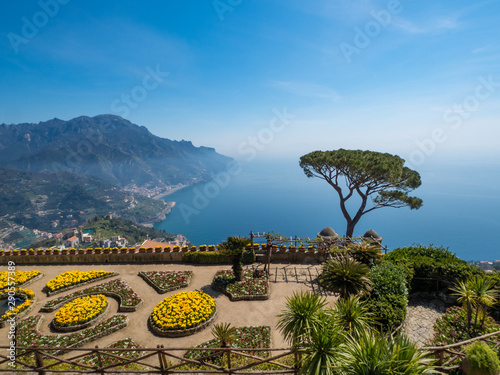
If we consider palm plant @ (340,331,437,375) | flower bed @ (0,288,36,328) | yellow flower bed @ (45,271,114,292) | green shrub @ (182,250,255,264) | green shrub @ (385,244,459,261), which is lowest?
flower bed @ (0,288,36,328)

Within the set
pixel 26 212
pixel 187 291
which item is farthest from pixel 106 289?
pixel 26 212

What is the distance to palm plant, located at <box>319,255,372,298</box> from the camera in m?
10.9

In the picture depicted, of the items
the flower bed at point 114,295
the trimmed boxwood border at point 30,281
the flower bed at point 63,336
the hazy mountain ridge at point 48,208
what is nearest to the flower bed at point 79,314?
the flower bed at point 63,336

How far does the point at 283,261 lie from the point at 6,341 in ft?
54.7

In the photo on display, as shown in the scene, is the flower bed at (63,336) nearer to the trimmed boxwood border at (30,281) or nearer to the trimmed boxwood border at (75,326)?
the trimmed boxwood border at (75,326)

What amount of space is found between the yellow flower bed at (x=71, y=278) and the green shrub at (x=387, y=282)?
1759 cm

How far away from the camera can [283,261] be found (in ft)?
65.3

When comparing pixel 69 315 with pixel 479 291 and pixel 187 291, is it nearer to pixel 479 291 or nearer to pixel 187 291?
pixel 187 291

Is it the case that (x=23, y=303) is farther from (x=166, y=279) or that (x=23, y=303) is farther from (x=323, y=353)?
(x=323, y=353)

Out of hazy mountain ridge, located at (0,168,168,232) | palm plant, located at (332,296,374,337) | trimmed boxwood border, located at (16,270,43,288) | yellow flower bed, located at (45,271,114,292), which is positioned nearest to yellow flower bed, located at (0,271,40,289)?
trimmed boxwood border, located at (16,270,43,288)

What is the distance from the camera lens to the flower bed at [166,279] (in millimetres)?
15855

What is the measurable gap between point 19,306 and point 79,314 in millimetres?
4420

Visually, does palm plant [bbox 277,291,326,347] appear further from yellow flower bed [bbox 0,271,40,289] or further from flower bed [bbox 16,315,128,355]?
yellow flower bed [bbox 0,271,40,289]

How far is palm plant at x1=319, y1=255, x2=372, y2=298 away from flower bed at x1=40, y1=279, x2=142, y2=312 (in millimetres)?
10905
